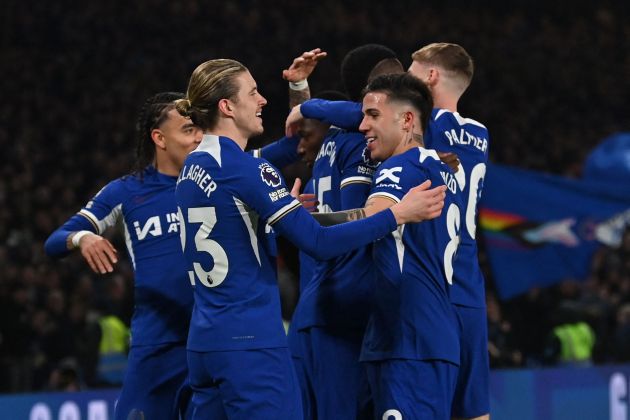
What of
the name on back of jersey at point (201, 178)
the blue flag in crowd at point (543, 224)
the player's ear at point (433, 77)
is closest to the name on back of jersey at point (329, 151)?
the player's ear at point (433, 77)

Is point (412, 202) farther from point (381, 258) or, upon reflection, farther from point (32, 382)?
point (32, 382)

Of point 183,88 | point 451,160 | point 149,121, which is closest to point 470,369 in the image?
point 451,160

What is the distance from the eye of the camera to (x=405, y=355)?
4941mm

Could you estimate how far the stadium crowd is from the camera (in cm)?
1239

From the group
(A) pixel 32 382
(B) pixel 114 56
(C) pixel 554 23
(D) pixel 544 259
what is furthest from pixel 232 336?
(C) pixel 554 23

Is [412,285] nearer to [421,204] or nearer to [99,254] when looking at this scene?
[421,204]

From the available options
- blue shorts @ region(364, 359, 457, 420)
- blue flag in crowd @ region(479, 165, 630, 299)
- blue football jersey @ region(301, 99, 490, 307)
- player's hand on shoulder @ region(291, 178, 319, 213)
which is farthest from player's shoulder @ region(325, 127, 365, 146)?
blue flag in crowd @ region(479, 165, 630, 299)

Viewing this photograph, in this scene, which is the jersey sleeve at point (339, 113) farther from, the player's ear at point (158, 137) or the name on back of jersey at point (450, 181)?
the player's ear at point (158, 137)

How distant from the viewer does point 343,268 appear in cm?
537

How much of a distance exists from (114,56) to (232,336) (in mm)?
14741

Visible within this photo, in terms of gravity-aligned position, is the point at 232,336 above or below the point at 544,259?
below

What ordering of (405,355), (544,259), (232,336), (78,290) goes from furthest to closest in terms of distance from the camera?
1. (544,259)
2. (78,290)
3. (405,355)
4. (232,336)

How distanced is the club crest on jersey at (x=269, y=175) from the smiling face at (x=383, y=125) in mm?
550

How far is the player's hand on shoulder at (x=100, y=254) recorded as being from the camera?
547cm
